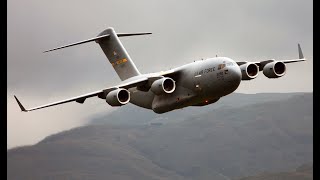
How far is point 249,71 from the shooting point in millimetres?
49250

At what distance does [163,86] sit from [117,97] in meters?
3.28

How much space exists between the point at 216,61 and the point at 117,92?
698 cm

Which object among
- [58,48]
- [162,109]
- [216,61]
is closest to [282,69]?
[216,61]

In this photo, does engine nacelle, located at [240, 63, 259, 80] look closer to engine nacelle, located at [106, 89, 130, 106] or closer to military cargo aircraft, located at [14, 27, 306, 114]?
military cargo aircraft, located at [14, 27, 306, 114]

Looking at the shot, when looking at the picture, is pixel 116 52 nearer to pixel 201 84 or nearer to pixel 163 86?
pixel 163 86

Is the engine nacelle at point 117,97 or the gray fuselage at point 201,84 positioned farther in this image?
the gray fuselage at point 201,84

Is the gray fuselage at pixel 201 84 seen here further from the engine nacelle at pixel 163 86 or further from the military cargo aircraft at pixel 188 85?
the engine nacelle at pixel 163 86

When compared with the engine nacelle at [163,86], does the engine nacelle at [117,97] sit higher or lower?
higher

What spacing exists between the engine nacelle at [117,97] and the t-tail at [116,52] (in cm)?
1021

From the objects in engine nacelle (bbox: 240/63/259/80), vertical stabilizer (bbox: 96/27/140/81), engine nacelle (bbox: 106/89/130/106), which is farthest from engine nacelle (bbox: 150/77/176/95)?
vertical stabilizer (bbox: 96/27/140/81)

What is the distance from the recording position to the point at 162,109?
49.3m

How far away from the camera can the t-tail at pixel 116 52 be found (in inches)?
2238

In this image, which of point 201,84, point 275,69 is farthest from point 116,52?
point 275,69

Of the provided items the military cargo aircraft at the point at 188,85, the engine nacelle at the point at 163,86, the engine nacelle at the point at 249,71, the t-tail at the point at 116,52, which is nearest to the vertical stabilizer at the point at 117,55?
the t-tail at the point at 116,52
